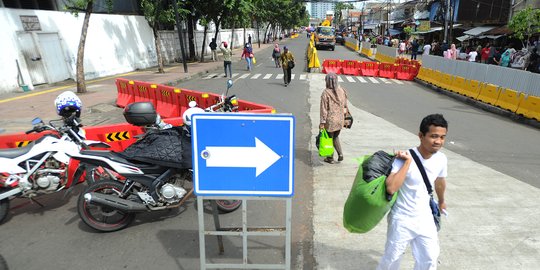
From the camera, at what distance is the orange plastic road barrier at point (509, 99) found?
10.9 meters

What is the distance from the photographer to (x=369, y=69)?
20.8 meters

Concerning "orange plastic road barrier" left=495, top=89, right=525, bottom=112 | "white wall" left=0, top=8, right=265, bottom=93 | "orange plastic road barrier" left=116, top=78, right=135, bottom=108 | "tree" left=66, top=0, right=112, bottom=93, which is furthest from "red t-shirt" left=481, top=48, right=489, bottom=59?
"white wall" left=0, top=8, right=265, bottom=93

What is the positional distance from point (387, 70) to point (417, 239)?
1895cm

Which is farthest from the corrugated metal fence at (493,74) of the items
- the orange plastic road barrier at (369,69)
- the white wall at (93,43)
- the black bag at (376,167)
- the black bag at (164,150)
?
the white wall at (93,43)

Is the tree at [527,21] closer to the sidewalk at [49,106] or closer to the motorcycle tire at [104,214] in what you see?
the sidewalk at [49,106]

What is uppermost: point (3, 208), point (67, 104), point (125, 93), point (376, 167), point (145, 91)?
point (67, 104)

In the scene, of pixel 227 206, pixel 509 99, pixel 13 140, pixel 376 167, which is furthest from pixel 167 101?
pixel 509 99

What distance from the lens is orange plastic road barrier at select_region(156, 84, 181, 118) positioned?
9.80 m

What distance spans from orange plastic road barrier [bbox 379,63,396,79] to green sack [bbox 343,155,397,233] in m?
18.7

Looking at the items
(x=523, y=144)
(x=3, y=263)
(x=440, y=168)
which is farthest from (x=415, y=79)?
(x=3, y=263)

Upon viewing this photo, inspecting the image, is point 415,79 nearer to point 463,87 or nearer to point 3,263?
point 463,87

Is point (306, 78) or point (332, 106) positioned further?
point (306, 78)

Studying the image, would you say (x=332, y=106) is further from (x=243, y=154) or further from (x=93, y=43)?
(x=93, y=43)

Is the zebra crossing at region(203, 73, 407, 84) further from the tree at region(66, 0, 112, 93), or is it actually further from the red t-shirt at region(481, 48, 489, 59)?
the red t-shirt at region(481, 48, 489, 59)
